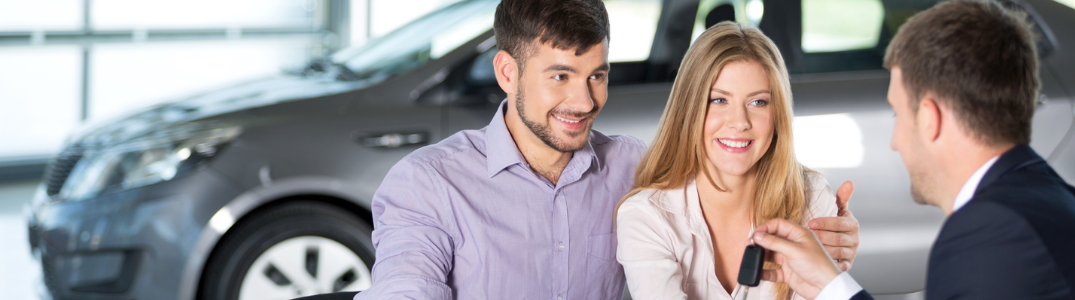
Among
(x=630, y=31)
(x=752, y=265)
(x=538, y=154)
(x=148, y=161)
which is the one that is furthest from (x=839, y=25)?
(x=148, y=161)

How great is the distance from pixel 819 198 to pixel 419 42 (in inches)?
71.5

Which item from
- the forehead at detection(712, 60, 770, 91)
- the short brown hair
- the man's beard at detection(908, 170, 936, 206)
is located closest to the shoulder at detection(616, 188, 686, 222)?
the forehead at detection(712, 60, 770, 91)

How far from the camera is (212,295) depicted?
10.4 ft

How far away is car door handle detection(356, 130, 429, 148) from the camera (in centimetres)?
317

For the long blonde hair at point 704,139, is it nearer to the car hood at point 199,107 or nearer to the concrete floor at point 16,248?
the car hood at point 199,107

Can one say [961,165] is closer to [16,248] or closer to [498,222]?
[498,222]

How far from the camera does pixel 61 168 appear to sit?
3492 mm

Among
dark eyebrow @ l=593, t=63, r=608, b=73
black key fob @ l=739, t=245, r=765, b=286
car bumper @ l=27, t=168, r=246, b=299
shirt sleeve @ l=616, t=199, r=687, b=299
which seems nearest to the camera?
black key fob @ l=739, t=245, r=765, b=286

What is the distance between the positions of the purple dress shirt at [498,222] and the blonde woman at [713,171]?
0.09 metres

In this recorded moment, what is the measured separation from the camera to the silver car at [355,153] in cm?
312

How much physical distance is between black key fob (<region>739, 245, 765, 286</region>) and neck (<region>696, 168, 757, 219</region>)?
512 mm

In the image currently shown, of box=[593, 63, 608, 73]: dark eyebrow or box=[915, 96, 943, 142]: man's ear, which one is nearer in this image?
box=[915, 96, 943, 142]: man's ear

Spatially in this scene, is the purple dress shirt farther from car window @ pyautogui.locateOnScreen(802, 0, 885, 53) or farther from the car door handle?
car window @ pyautogui.locateOnScreen(802, 0, 885, 53)

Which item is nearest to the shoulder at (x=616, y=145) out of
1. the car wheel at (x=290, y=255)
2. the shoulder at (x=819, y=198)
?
the shoulder at (x=819, y=198)
